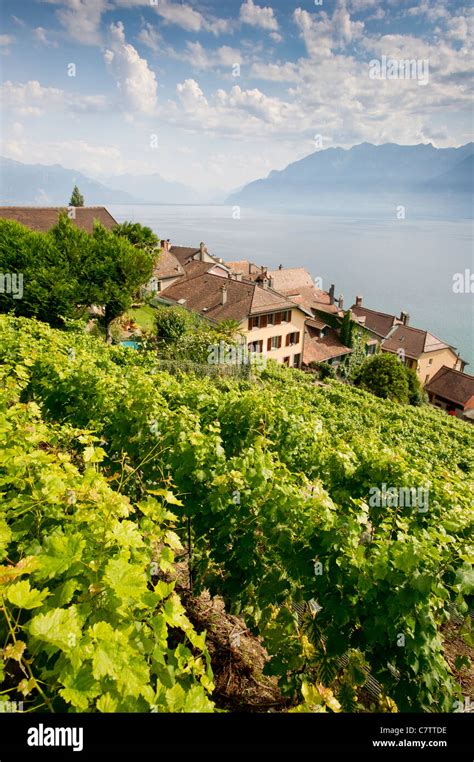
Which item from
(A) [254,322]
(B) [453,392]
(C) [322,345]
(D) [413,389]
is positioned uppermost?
(A) [254,322]

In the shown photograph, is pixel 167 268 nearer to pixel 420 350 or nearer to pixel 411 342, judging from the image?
pixel 411 342

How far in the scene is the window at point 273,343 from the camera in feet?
141

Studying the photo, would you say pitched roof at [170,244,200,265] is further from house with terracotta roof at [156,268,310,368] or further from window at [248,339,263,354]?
window at [248,339,263,354]

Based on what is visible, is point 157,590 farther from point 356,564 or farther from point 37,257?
point 37,257

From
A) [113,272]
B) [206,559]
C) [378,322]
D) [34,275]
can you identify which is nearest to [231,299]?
[113,272]

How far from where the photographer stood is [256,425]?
7270 millimetres

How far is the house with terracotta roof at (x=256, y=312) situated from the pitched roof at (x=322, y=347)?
2.69 meters

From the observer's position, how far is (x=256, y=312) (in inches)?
1590

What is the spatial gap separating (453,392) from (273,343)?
27.9m

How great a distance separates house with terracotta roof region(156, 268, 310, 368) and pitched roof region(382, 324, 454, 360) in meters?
20.2

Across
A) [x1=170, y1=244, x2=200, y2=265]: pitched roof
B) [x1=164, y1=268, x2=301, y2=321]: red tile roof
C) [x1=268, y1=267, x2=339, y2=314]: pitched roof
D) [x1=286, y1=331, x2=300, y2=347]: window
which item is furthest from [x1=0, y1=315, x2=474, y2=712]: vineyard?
[x1=170, y1=244, x2=200, y2=265]: pitched roof
